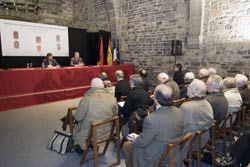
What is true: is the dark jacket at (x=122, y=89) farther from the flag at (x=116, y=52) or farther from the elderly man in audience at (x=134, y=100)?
the flag at (x=116, y=52)

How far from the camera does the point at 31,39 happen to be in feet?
25.4

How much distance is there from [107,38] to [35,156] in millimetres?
6583

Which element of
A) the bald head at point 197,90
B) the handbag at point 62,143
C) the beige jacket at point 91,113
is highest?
the bald head at point 197,90

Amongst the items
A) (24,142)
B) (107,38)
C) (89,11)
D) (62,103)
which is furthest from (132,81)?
(89,11)

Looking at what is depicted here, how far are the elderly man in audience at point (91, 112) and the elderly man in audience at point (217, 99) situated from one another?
1300 mm

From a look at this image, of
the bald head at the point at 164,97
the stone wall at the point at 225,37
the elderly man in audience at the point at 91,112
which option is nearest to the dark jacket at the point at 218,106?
the bald head at the point at 164,97

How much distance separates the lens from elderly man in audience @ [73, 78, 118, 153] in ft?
8.79

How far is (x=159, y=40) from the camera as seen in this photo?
7609 mm

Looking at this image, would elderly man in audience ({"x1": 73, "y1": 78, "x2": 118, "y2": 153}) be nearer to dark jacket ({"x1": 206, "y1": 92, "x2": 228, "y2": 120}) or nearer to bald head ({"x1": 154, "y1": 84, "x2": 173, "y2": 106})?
bald head ({"x1": 154, "y1": 84, "x2": 173, "y2": 106})

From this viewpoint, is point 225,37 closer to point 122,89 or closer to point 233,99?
point 233,99

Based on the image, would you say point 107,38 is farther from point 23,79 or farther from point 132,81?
point 132,81

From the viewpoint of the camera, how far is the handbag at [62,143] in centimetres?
310

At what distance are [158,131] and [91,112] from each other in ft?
3.50

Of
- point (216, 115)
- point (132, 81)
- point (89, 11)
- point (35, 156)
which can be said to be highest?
point (89, 11)
